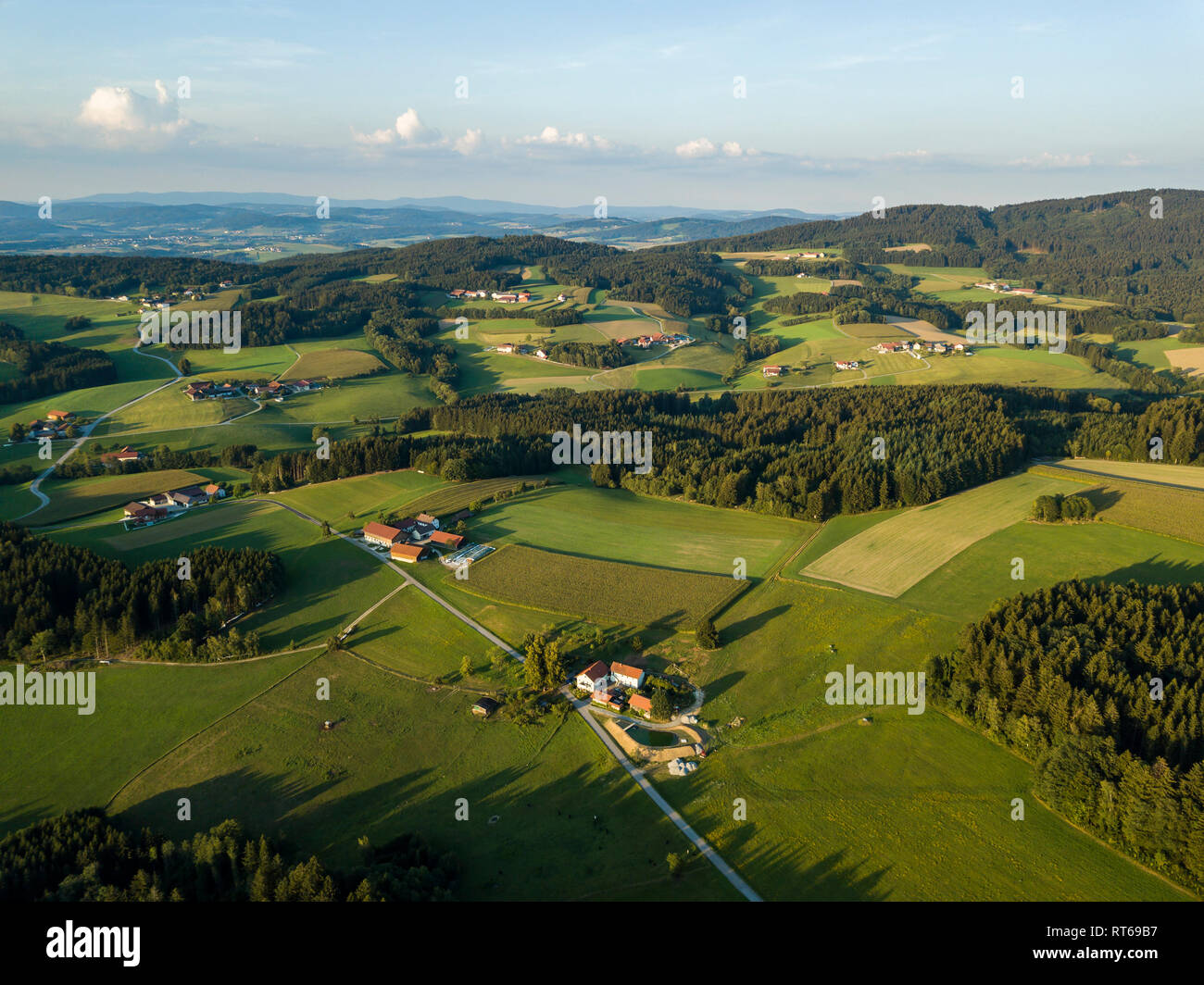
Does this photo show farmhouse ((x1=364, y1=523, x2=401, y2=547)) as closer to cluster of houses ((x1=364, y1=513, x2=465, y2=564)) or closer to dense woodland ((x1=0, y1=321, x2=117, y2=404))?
cluster of houses ((x1=364, y1=513, x2=465, y2=564))

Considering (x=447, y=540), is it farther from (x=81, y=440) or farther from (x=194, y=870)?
(x=81, y=440)

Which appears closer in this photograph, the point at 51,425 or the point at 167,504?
the point at 167,504

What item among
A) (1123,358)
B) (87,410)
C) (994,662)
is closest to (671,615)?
(994,662)

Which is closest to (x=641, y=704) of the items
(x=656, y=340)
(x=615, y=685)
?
(x=615, y=685)

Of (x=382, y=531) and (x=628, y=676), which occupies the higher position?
(x=382, y=531)

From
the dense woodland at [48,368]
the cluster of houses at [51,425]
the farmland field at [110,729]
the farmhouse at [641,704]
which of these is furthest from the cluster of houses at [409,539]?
Answer: the dense woodland at [48,368]

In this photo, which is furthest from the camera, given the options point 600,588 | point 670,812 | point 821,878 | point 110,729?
point 600,588
